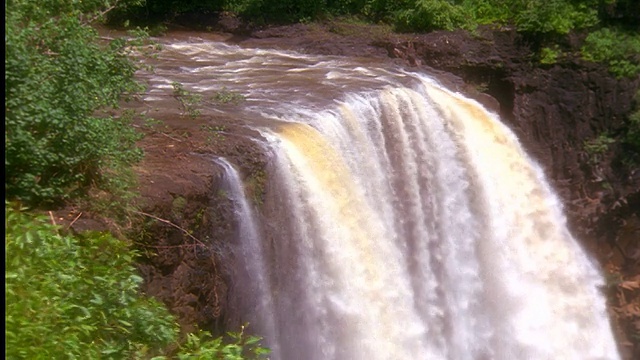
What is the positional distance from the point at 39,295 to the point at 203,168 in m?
2.73

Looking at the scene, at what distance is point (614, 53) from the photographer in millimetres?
14711

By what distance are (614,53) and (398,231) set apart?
6.77 m

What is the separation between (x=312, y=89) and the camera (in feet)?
37.5

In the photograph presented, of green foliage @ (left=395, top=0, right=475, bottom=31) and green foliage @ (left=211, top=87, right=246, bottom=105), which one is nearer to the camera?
green foliage @ (left=211, top=87, right=246, bottom=105)

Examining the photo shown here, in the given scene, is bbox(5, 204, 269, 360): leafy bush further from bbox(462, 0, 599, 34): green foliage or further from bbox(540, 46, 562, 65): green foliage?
bbox(462, 0, 599, 34): green foliage

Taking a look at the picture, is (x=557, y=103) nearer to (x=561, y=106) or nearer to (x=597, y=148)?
(x=561, y=106)

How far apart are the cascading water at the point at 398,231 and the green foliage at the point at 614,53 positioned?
3.11 meters

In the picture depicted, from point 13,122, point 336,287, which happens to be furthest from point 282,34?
point 13,122

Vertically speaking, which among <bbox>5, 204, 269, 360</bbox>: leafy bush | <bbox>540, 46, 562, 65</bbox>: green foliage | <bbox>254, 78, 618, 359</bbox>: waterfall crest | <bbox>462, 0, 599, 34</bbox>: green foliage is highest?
<bbox>462, 0, 599, 34</bbox>: green foliage

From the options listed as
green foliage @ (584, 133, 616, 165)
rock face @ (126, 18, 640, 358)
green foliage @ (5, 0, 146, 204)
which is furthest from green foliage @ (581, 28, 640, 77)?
green foliage @ (5, 0, 146, 204)

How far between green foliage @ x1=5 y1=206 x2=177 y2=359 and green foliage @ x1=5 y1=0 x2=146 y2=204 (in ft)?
1.45

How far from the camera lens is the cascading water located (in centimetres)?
845

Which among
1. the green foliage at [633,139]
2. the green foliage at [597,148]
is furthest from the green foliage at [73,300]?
the green foliage at [633,139]

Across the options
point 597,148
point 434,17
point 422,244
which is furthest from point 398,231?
point 434,17
